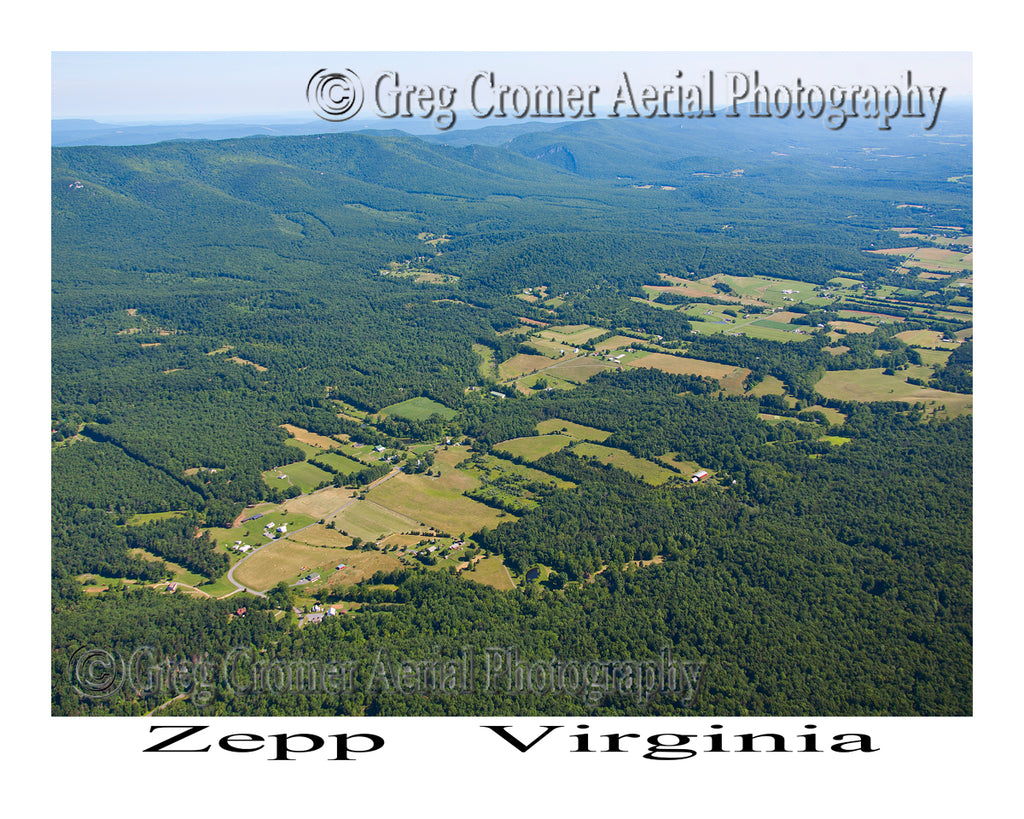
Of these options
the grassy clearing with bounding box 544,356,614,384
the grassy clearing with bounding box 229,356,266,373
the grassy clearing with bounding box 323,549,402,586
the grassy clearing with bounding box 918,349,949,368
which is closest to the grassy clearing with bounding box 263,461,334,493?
the grassy clearing with bounding box 323,549,402,586

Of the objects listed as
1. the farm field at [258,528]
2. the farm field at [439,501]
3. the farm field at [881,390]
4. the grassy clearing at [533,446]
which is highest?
the farm field at [881,390]

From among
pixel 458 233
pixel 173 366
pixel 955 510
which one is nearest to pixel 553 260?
pixel 458 233

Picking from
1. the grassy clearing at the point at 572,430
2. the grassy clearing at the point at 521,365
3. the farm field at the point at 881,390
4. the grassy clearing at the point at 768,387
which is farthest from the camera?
the grassy clearing at the point at 521,365

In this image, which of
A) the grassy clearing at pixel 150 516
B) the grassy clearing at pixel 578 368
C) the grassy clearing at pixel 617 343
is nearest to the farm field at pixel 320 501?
the grassy clearing at pixel 150 516

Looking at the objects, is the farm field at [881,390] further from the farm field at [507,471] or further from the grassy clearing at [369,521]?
the grassy clearing at [369,521]

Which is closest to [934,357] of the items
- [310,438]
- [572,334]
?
[572,334]

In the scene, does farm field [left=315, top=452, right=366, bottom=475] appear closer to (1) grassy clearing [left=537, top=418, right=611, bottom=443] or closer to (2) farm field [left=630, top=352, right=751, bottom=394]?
(1) grassy clearing [left=537, top=418, right=611, bottom=443]
